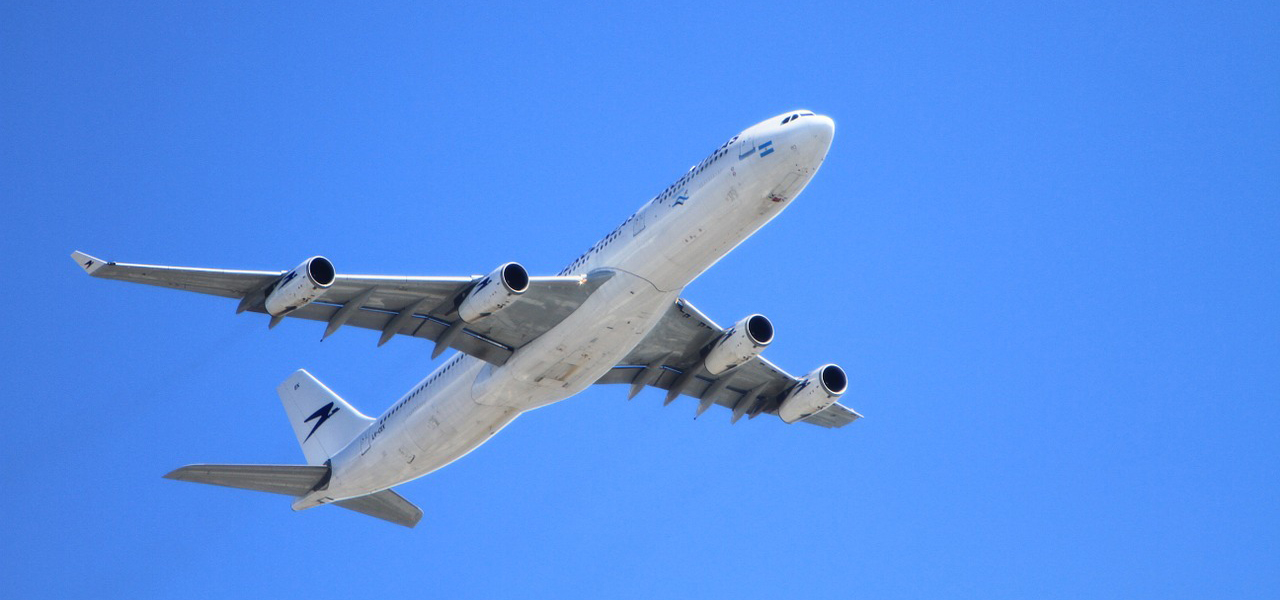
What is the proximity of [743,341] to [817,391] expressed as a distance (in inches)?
164

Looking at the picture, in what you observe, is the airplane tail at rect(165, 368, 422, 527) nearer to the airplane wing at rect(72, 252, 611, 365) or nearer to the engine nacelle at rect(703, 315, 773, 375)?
the airplane wing at rect(72, 252, 611, 365)

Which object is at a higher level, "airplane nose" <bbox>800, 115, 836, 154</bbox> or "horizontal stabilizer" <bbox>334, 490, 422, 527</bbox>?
"airplane nose" <bbox>800, 115, 836, 154</bbox>

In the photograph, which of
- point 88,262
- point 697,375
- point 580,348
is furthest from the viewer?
point 697,375

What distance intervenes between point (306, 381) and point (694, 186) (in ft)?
67.3

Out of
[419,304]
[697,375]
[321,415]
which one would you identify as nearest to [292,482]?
[321,415]

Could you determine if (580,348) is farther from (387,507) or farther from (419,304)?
(387,507)

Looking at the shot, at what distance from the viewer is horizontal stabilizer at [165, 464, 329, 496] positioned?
134 feet

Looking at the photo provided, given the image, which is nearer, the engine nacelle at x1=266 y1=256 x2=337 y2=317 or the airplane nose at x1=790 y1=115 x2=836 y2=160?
the engine nacelle at x1=266 y1=256 x2=337 y2=317

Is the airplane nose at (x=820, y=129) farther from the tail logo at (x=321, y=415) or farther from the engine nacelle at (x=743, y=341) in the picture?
the tail logo at (x=321, y=415)

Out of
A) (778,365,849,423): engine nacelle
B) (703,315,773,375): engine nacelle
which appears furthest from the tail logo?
(778,365,849,423): engine nacelle

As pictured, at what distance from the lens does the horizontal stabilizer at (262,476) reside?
40875mm

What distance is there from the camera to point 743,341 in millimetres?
41688

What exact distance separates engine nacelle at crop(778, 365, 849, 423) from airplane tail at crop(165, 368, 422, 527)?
1256 centimetres

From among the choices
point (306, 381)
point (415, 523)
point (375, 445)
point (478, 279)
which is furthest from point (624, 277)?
point (306, 381)
